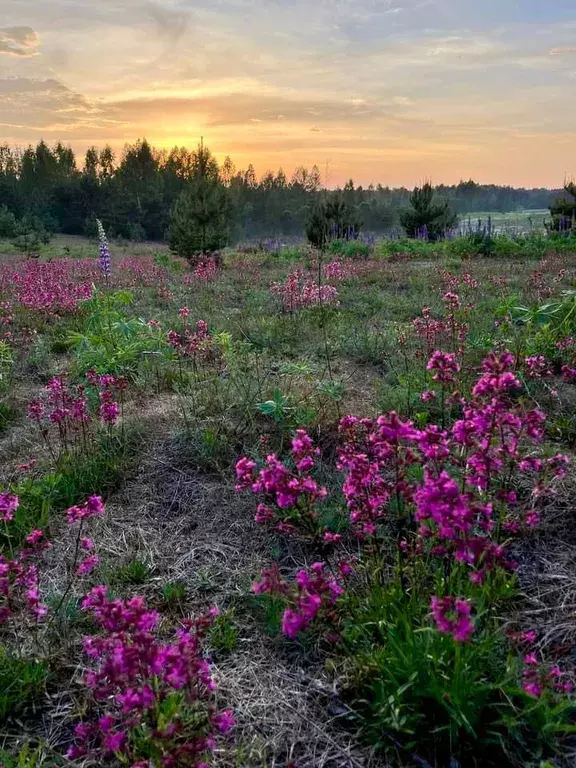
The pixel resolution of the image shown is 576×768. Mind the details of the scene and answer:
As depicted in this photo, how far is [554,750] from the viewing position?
1.97 meters

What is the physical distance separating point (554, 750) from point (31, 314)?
882cm

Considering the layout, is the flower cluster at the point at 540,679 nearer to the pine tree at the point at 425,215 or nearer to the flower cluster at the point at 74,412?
the flower cluster at the point at 74,412

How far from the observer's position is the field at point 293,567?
197 cm

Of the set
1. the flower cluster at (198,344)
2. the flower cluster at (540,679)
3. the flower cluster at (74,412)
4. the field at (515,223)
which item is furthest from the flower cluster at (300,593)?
the field at (515,223)

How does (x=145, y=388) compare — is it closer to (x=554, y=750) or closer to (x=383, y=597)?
(x=383, y=597)

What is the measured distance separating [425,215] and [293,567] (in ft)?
79.9

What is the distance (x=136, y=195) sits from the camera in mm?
50469

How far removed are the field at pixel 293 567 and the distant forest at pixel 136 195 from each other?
86.8ft

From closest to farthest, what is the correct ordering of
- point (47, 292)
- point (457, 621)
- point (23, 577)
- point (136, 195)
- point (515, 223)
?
point (457, 621)
point (23, 577)
point (47, 292)
point (515, 223)
point (136, 195)

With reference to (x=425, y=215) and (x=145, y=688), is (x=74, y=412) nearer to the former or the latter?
(x=145, y=688)

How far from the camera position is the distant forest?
48.1 metres

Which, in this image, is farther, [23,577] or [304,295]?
[304,295]

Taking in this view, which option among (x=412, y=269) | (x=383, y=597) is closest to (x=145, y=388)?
(x=383, y=597)

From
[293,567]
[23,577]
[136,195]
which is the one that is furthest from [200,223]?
[136,195]
